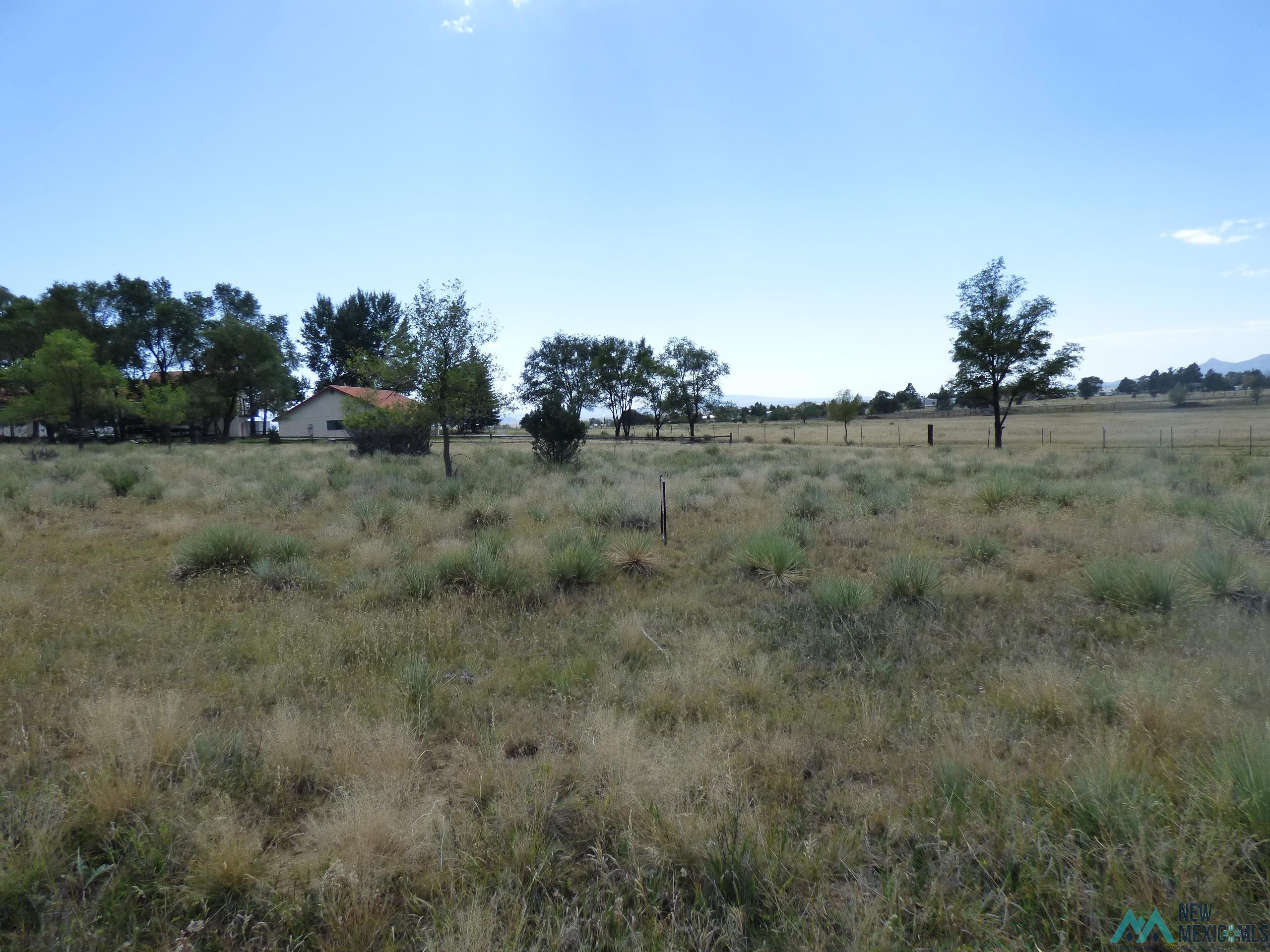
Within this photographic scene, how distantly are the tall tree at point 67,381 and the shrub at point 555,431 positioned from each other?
2565 centimetres

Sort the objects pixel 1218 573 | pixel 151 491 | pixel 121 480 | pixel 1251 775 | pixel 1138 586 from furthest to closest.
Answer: pixel 121 480 → pixel 151 491 → pixel 1218 573 → pixel 1138 586 → pixel 1251 775

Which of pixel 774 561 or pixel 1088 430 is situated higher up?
pixel 1088 430

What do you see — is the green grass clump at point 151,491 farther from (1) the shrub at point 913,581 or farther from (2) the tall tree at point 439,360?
(1) the shrub at point 913,581

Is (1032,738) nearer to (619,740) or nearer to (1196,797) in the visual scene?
(1196,797)

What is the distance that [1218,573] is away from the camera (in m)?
6.63

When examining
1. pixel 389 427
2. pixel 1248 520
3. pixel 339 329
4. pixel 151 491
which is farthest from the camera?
pixel 339 329

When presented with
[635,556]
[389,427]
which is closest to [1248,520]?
[635,556]

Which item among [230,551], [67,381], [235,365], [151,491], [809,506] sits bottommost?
[809,506]

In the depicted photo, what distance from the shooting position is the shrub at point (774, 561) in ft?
25.8

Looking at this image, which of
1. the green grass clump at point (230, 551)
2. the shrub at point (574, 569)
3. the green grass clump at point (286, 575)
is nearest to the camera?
the green grass clump at point (286, 575)

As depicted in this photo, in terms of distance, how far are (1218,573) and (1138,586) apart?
3.46ft

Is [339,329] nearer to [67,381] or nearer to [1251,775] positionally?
[67,381]

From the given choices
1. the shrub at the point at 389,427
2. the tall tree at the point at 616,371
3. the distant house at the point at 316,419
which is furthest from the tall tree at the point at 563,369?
the shrub at the point at 389,427

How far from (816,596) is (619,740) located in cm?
382
